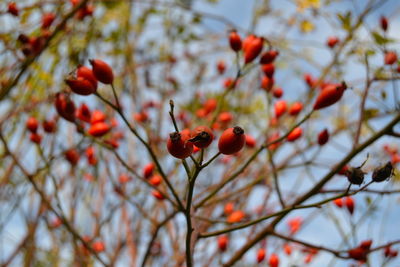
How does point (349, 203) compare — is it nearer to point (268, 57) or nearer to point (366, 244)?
point (366, 244)

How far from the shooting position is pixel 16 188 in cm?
243

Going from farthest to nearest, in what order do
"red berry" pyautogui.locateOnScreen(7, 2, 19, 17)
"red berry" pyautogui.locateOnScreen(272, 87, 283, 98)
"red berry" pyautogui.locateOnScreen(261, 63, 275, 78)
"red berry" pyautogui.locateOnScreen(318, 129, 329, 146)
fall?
"red berry" pyautogui.locateOnScreen(272, 87, 283, 98) < "red berry" pyautogui.locateOnScreen(7, 2, 19, 17) < "red berry" pyautogui.locateOnScreen(261, 63, 275, 78) < "red berry" pyautogui.locateOnScreen(318, 129, 329, 146)

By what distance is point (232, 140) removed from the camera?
88 centimetres

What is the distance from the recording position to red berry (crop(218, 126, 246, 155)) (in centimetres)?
87

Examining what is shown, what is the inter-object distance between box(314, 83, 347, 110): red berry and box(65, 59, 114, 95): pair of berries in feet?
2.05

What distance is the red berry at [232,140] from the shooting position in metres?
0.87

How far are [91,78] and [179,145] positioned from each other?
45 cm

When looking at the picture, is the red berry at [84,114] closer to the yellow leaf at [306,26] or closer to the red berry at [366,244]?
the red berry at [366,244]

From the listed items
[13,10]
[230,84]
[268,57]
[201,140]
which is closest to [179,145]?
[201,140]

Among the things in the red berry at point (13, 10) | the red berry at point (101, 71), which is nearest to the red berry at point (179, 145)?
the red berry at point (101, 71)

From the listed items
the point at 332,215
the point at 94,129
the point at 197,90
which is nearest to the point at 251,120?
the point at 197,90

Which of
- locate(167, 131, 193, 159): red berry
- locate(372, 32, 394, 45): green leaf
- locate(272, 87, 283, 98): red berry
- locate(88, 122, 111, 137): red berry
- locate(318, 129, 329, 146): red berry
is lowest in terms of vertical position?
locate(167, 131, 193, 159): red berry

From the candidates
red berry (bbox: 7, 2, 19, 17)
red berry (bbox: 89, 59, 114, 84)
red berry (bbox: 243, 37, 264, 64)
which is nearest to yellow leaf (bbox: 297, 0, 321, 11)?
red berry (bbox: 243, 37, 264, 64)

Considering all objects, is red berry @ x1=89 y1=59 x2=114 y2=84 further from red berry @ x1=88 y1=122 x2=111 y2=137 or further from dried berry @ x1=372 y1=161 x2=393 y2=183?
dried berry @ x1=372 y1=161 x2=393 y2=183
